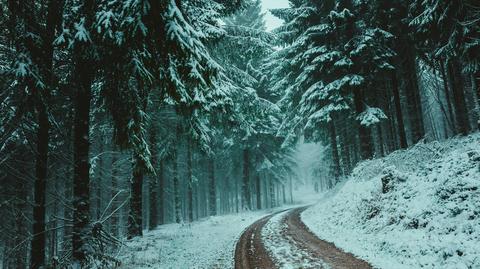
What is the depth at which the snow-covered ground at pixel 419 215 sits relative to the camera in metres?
7.00

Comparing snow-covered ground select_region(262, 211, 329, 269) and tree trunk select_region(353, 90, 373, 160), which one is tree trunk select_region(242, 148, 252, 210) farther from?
snow-covered ground select_region(262, 211, 329, 269)

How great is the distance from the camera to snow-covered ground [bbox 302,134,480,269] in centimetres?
700

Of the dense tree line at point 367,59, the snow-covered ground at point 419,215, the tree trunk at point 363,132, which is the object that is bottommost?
the snow-covered ground at point 419,215

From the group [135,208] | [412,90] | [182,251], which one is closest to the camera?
[182,251]

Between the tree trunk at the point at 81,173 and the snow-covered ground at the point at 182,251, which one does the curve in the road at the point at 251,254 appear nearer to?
the snow-covered ground at the point at 182,251

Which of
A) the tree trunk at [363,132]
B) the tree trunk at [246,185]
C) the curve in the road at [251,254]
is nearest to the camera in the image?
the curve in the road at [251,254]

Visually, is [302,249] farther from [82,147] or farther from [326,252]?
[82,147]

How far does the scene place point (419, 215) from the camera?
355 inches

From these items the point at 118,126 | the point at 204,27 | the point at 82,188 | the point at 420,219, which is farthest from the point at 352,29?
the point at 82,188

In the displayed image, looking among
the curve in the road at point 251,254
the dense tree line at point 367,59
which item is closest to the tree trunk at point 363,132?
the dense tree line at point 367,59

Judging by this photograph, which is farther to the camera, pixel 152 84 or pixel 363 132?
pixel 363 132

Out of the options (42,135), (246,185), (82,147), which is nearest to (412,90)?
(246,185)

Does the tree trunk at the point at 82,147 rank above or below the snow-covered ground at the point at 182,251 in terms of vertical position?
above

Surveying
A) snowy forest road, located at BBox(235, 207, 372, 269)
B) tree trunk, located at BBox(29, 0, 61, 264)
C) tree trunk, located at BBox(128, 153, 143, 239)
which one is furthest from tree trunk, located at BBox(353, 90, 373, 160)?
tree trunk, located at BBox(29, 0, 61, 264)
